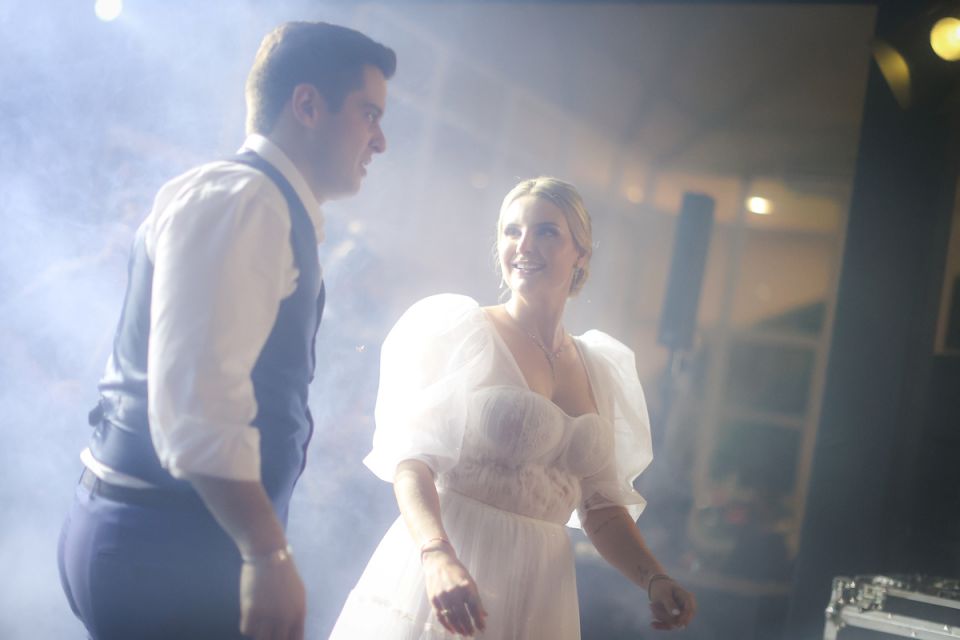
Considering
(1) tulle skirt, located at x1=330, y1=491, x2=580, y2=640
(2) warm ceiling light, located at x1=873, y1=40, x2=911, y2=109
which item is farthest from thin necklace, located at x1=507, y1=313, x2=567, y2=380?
(2) warm ceiling light, located at x1=873, y1=40, x2=911, y2=109

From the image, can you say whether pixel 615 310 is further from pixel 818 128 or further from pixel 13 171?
pixel 13 171

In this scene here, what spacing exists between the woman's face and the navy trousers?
2.76ft

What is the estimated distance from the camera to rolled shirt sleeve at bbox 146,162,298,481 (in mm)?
947

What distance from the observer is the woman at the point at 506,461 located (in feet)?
4.89

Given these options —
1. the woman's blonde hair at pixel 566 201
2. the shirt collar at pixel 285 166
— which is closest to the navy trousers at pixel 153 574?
the shirt collar at pixel 285 166

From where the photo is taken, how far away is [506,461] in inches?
60.4

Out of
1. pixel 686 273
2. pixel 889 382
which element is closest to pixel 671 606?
pixel 686 273

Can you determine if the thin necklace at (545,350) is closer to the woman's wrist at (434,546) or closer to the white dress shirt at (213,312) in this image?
the woman's wrist at (434,546)

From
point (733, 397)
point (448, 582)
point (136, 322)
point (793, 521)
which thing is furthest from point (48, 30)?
point (793, 521)

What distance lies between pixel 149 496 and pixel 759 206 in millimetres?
2107

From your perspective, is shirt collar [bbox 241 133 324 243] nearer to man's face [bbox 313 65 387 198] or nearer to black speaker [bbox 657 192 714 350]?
A: man's face [bbox 313 65 387 198]

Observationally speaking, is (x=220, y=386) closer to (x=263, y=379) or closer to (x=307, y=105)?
(x=263, y=379)

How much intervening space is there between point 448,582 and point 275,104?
78 cm

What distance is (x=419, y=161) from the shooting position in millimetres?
2291
